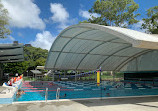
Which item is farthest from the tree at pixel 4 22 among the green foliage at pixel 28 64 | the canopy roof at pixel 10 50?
the green foliage at pixel 28 64

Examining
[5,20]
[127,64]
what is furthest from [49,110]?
[127,64]

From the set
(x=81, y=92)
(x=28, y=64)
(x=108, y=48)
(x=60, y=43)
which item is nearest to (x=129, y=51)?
(x=108, y=48)

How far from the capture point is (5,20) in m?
22.6

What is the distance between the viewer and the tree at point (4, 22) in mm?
22327

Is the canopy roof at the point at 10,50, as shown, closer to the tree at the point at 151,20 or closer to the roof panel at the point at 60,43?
the roof panel at the point at 60,43

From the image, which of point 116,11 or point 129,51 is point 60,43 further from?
point 116,11

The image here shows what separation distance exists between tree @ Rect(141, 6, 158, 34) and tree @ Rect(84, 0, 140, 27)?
4.97 m

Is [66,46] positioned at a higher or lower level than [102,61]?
higher

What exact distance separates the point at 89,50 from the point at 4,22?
1394cm

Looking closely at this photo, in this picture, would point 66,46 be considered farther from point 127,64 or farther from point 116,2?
point 116,2

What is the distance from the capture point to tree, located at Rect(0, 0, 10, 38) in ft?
73.2

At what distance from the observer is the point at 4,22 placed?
73.9 ft

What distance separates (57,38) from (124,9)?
2212 centimetres

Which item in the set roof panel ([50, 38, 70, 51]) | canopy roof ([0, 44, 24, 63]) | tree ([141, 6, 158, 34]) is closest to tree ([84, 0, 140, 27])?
tree ([141, 6, 158, 34])
